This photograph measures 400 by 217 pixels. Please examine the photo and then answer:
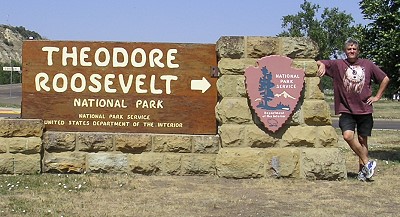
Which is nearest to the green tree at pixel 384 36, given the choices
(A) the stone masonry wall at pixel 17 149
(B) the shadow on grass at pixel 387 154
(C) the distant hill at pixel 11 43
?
(B) the shadow on grass at pixel 387 154

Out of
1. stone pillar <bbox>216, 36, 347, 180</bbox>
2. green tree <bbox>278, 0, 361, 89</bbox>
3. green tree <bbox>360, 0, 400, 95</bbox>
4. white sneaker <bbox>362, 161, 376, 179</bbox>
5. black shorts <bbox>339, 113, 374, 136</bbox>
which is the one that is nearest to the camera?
white sneaker <bbox>362, 161, 376, 179</bbox>

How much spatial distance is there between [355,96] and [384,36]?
2.70 meters

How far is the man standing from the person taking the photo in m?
7.36

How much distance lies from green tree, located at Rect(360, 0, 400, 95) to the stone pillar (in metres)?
2.47

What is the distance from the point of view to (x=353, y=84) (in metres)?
7.36

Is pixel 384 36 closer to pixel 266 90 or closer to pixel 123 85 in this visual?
pixel 266 90

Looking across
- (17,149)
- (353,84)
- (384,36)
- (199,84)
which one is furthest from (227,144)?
(384,36)

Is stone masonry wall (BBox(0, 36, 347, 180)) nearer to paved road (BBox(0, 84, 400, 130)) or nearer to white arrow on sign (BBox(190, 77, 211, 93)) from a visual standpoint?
white arrow on sign (BBox(190, 77, 211, 93))

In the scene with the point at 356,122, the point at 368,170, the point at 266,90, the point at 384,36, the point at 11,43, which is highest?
the point at 11,43

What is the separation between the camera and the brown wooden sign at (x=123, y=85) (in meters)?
8.00

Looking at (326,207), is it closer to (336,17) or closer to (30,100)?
(30,100)

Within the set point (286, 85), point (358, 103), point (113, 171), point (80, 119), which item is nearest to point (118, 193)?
point (113, 171)

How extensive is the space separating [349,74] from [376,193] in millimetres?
1591

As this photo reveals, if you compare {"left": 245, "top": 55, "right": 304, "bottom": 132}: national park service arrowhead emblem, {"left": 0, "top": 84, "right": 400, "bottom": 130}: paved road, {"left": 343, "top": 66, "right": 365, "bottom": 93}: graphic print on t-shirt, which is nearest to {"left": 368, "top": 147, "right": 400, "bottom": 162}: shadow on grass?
{"left": 343, "top": 66, "right": 365, "bottom": 93}: graphic print on t-shirt
